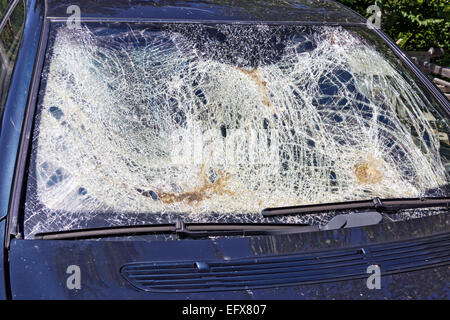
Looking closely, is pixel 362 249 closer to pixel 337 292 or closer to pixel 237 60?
pixel 337 292

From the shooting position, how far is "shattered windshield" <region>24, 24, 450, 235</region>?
7.13ft

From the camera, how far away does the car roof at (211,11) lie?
272 cm

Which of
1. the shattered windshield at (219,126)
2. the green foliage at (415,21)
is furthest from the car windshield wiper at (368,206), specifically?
the green foliage at (415,21)

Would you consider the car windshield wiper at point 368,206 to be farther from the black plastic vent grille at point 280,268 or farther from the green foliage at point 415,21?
the green foliage at point 415,21

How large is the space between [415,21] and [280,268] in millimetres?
5315

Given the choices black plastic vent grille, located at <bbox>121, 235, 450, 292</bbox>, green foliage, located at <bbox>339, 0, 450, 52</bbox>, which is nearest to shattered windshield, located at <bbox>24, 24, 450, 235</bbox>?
black plastic vent grille, located at <bbox>121, 235, 450, 292</bbox>

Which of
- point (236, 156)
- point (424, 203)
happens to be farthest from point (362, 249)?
point (236, 156)

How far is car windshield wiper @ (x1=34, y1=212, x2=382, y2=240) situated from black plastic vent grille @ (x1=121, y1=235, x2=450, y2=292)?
4.9 inches

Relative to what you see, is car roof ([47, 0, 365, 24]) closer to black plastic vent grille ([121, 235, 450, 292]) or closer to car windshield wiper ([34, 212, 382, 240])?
car windshield wiper ([34, 212, 382, 240])

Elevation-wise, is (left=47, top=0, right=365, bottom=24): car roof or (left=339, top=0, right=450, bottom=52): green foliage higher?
(left=339, top=0, right=450, bottom=52): green foliage

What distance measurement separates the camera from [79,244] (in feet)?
6.25
